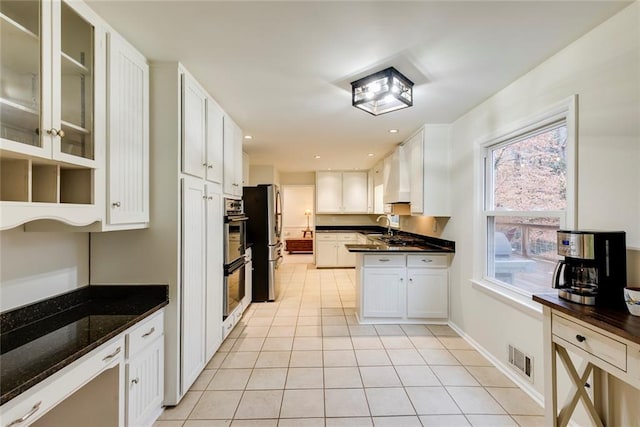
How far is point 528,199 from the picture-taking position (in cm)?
224

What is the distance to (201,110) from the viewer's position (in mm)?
2311

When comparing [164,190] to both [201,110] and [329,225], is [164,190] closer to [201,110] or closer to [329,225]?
[201,110]

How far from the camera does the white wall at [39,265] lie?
138 cm

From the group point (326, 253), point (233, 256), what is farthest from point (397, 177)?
point (326, 253)

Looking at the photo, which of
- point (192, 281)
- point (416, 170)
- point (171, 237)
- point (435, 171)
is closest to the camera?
point (171, 237)

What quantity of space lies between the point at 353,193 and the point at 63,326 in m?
5.98

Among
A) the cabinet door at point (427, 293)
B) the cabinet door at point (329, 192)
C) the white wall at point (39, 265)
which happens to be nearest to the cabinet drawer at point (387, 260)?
the cabinet door at point (427, 293)

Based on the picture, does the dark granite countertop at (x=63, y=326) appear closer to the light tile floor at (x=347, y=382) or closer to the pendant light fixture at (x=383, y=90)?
A: the light tile floor at (x=347, y=382)

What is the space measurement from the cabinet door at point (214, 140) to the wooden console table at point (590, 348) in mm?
2556

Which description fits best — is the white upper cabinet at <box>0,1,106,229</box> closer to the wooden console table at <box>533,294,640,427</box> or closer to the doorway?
the wooden console table at <box>533,294,640,427</box>

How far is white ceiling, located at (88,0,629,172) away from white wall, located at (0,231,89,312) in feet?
4.15

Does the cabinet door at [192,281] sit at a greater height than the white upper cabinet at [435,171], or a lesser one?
lesser

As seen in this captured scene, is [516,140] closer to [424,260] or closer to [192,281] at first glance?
[424,260]

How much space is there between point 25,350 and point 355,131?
3404 millimetres
